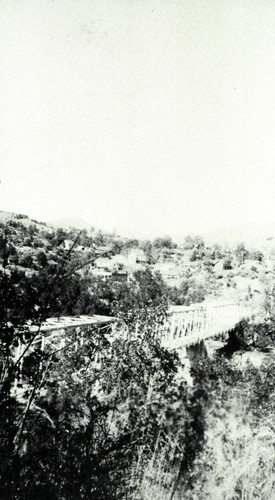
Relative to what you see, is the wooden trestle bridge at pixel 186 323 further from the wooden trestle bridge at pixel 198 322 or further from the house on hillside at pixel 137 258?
the house on hillside at pixel 137 258

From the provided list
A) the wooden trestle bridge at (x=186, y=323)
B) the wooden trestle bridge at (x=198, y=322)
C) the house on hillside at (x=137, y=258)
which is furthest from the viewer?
the house on hillside at (x=137, y=258)

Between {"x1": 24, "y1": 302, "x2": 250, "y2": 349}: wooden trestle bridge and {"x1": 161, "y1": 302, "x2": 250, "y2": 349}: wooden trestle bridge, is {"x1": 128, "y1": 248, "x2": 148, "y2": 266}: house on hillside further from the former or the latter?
{"x1": 24, "y1": 302, "x2": 250, "y2": 349}: wooden trestle bridge

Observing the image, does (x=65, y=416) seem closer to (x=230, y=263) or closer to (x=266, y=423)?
(x=266, y=423)

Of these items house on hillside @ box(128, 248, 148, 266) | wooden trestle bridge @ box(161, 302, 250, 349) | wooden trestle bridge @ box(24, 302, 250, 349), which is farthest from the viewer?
house on hillside @ box(128, 248, 148, 266)

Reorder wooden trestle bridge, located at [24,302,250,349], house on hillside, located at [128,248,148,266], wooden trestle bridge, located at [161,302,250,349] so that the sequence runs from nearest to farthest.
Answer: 1. wooden trestle bridge, located at [24,302,250,349]
2. wooden trestle bridge, located at [161,302,250,349]
3. house on hillside, located at [128,248,148,266]

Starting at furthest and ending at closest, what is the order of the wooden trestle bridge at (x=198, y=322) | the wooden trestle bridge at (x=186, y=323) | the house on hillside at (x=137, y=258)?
the house on hillside at (x=137, y=258) → the wooden trestle bridge at (x=198, y=322) → the wooden trestle bridge at (x=186, y=323)

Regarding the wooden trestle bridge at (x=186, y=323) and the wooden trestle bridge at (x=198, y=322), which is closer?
the wooden trestle bridge at (x=186, y=323)

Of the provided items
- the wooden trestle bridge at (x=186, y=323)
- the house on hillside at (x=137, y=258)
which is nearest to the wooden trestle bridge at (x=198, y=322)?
the wooden trestle bridge at (x=186, y=323)

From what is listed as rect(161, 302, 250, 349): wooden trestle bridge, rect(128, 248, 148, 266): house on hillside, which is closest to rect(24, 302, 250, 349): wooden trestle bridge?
rect(161, 302, 250, 349): wooden trestle bridge

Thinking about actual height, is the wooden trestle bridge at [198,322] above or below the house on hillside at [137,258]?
below

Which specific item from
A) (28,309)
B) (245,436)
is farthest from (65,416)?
(245,436)

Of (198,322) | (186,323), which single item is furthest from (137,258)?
(186,323)
